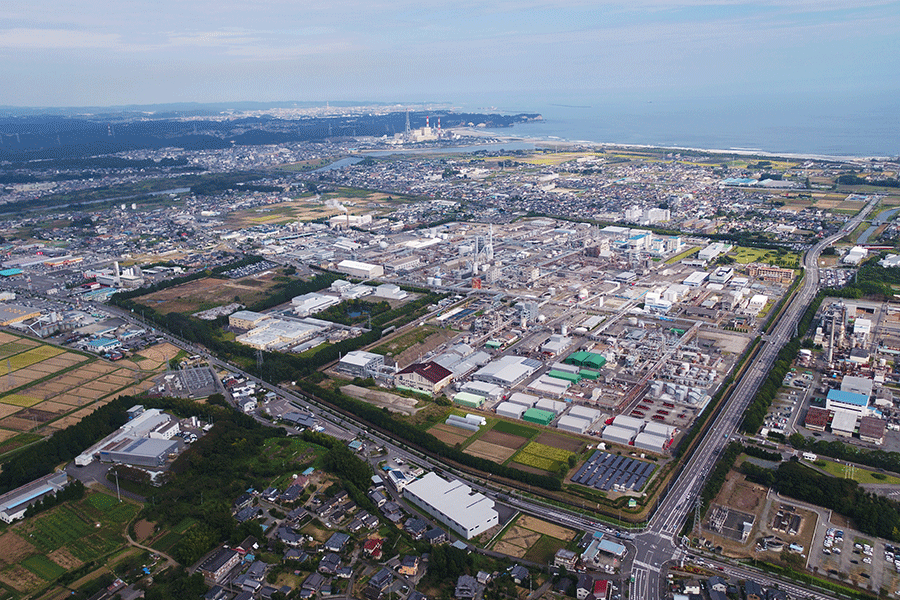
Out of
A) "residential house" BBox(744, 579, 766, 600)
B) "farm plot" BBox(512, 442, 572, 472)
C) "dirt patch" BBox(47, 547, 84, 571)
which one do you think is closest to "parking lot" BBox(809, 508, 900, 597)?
"residential house" BBox(744, 579, 766, 600)

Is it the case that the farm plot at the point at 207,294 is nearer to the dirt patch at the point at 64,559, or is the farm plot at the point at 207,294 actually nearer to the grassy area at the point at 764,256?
the dirt patch at the point at 64,559

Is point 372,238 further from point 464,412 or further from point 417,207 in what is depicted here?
point 464,412

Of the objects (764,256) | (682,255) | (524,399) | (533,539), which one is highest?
(764,256)

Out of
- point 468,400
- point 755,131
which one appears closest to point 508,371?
point 468,400

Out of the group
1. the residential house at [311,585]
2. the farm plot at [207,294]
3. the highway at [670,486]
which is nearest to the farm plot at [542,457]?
the highway at [670,486]

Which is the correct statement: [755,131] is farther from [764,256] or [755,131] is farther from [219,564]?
[219,564]
